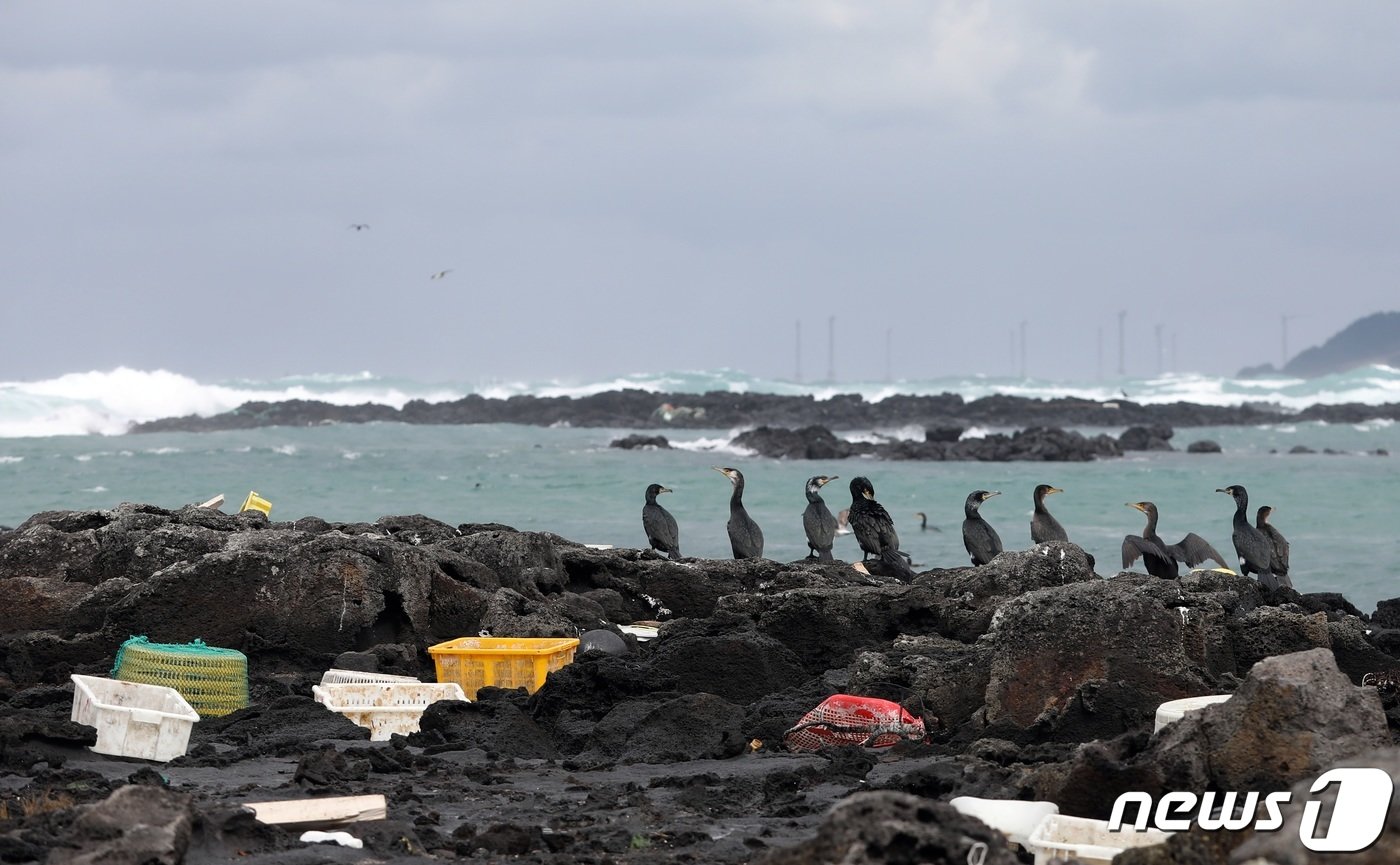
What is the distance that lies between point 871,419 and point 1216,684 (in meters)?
65.1

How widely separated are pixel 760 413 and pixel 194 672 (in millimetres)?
66499

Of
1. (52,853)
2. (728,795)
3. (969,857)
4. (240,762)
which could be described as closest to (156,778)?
(240,762)

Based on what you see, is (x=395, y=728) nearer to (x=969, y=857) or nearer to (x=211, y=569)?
(x=211, y=569)

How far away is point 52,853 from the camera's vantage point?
18.0 ft

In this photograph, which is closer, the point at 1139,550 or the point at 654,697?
the point at 654,697

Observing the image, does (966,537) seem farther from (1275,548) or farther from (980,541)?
(1275,548)

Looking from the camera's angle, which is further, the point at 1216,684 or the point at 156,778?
the point at 1216,684

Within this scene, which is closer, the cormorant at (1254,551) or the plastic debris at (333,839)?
the plastic debris at (333,839)

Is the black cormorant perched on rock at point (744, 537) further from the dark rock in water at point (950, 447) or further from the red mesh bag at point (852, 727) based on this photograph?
the dark rock in water at point (950, 447)

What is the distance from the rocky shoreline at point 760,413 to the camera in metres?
74.1

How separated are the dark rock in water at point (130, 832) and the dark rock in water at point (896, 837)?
2064 mm

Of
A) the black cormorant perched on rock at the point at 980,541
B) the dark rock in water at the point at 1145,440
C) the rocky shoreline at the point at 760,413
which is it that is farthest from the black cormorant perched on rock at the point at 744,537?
the rocky shoreline at the point at 760,413

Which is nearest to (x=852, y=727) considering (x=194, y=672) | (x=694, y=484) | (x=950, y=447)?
(x=194, y=672)

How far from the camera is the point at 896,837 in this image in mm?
4625
